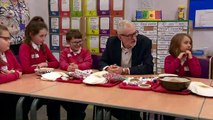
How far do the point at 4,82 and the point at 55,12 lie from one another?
2.51 metres

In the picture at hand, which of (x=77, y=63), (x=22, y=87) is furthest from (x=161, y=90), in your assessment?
(x=77, y=63)

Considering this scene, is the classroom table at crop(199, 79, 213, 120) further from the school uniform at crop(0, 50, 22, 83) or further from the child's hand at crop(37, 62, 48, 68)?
the child's hand at crop(37, 62, 48, 68)

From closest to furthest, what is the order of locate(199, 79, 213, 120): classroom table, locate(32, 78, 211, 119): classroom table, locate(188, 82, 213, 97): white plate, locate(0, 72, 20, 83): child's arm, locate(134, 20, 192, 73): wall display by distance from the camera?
1. locate(199, 79, 213, 120): classroom table
2. locate(32, 78, 211, 119): classroom table
3. locate(188, 82, 213, 97): white plate
4. locate(0, 72, 20, 83): child's arm
5. locate(134, 20, 192, 73): wall display

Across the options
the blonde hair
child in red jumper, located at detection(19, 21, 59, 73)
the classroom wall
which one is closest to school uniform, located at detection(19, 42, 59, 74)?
child in red jumper, located at detection(19, 21, 59, 73)

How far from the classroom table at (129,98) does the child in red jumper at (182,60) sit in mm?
663

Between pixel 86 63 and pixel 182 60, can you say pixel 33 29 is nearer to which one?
pixel 86 63

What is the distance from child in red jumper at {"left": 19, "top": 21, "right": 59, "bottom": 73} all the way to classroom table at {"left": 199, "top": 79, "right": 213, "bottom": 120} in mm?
1538

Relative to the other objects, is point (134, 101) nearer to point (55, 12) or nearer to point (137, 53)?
point (137, 53)

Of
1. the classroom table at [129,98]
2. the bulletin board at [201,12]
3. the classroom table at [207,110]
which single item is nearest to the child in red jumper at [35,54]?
the classroom table at [129,98]

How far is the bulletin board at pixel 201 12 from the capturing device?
3770 millimetres

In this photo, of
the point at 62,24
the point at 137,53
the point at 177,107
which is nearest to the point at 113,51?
the point at 137,53

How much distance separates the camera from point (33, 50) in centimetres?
255

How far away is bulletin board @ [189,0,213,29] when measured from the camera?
3.77m

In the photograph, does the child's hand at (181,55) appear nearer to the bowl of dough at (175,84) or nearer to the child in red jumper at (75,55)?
the bowl of dough at (175,84)
